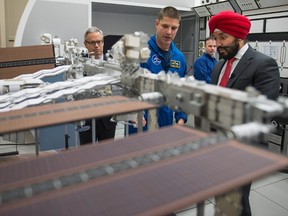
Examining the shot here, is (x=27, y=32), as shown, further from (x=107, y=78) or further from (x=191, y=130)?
(x=191, y=130)

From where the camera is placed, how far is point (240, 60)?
5.79ft

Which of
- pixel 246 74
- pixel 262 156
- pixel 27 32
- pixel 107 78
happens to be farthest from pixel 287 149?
pixel 27 32

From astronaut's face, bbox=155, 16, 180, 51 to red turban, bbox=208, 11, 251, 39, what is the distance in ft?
1.12

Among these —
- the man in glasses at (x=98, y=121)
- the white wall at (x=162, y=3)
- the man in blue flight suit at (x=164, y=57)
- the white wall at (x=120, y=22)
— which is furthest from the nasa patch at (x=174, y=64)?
the white wall at (x=120, y=22)

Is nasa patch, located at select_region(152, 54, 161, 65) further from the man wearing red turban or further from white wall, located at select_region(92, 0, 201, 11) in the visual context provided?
white wall, located at select_region(92, 0, 201, 11)

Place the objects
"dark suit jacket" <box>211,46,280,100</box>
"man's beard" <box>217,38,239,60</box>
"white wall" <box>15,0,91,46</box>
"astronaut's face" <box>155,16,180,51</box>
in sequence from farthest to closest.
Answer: "white wall" <box>15,0,91,46</box>, "astronaut's face" <box>155,16,180,51</box>, "man's beard" <box>217,38,239,60</box>, "dark suit jacket" <box>211,46,280,100</box>

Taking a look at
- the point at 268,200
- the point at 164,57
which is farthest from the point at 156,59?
the point at 268,200

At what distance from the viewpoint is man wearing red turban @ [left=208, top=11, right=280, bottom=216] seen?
168cm

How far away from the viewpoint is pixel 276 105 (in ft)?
2.27

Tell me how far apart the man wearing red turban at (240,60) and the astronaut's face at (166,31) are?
0.32m

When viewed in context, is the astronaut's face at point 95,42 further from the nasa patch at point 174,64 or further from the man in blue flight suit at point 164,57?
the nasa patch at point 174,64

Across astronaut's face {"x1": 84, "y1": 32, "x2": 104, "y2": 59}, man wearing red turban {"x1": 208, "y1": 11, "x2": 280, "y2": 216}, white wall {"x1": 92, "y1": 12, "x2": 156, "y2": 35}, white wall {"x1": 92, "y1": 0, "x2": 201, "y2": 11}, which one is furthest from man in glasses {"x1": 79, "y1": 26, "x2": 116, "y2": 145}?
white wall {"x1": 92, "y1": 12, "x2": 156, "y2": 35}

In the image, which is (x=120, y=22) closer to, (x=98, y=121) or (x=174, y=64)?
(x=98, y=121)

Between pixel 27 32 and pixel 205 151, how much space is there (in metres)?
3.64
